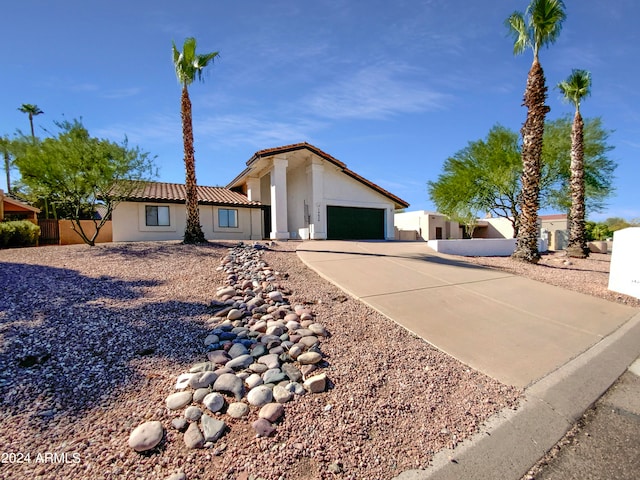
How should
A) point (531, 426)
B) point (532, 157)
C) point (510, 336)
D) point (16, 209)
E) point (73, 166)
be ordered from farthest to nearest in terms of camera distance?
1. point (16, 209)
2. point (532, 157)
3. point (73, 166)
4. point (510, 336)
5. point (531, 426)

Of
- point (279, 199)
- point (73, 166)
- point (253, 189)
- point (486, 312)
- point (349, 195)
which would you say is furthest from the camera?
point (253, 189)

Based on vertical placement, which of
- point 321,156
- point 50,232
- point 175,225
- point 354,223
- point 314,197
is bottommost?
point 50,232

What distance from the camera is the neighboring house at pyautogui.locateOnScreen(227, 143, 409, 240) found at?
16.8 meters

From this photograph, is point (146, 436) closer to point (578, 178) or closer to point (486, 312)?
point (486, 312)

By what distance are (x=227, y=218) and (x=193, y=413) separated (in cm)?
1793

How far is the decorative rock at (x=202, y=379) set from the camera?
9.70ft

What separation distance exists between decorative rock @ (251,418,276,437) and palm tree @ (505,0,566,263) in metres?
13.0

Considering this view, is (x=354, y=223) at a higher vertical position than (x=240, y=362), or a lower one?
higher

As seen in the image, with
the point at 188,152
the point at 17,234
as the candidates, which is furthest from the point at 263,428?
the point at 17,234

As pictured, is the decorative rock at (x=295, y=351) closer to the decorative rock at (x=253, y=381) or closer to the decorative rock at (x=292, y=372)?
the decorative rock at (x=292, y=372)

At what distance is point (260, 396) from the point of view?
2.87 meters

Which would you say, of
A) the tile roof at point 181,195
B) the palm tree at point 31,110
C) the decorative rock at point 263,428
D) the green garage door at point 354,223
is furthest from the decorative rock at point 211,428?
the palm tree at point 31,110

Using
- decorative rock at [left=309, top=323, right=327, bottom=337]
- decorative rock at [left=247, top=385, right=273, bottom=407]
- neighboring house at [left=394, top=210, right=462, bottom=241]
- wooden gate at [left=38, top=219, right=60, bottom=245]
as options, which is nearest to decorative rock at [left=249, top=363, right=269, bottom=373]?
decorative rock at [left=247, top=385, right=273, bottom=407]

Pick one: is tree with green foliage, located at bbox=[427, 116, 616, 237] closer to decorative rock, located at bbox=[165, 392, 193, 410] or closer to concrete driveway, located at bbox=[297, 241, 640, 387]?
concrete driveway, located at bbox=[297, 241, 640, 387]
